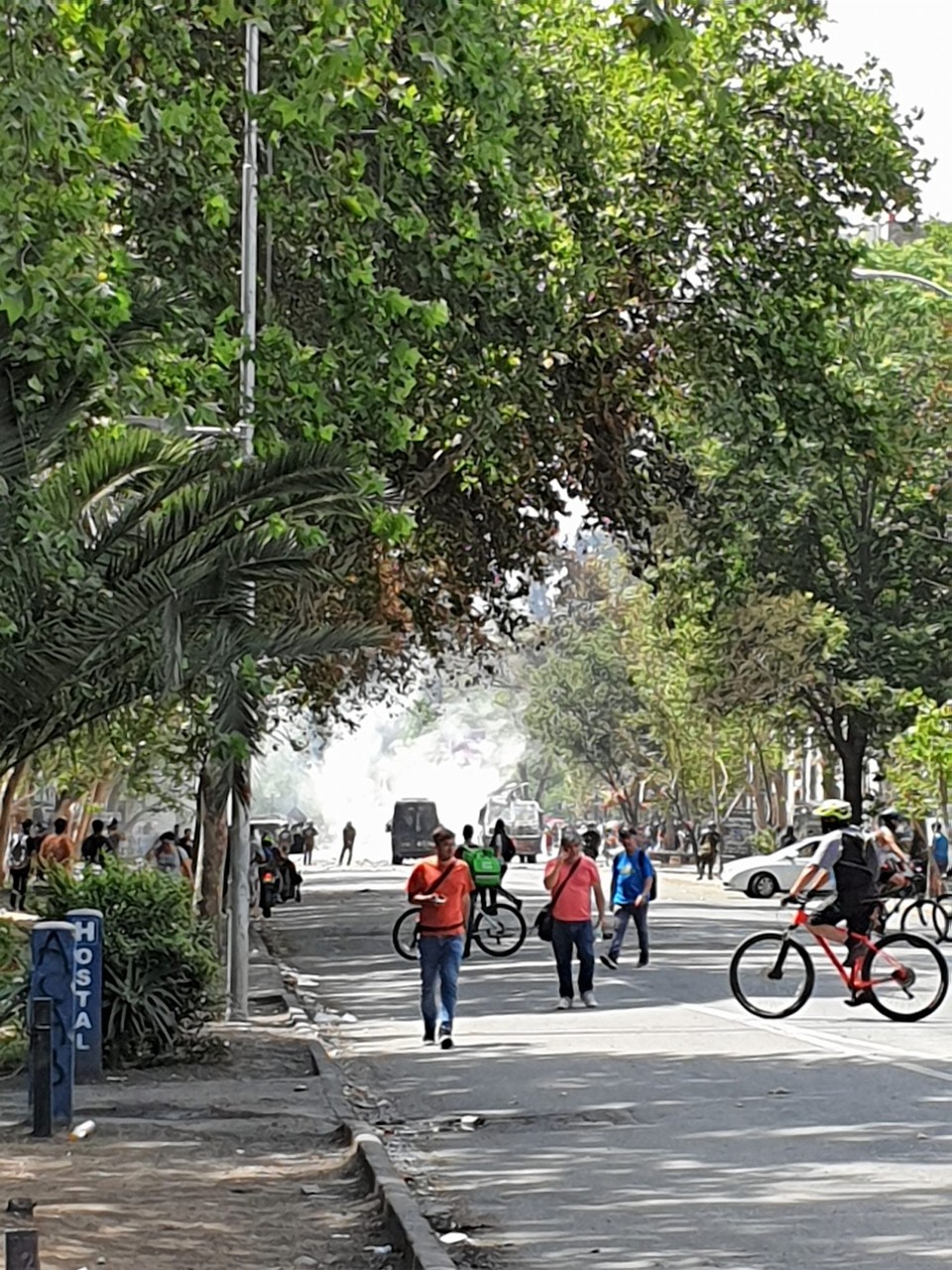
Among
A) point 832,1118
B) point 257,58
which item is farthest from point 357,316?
point 832,1118

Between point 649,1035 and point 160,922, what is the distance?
13.6ft

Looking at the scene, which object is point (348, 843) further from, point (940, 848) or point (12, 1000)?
point (12, 1000)

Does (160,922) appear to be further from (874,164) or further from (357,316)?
(874,164)

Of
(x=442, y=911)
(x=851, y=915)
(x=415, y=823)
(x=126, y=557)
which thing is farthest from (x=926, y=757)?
(x=415, y=823)

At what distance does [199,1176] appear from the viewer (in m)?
12.6

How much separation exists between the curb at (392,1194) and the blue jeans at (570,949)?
5846 mm

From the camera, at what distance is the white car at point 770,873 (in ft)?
181

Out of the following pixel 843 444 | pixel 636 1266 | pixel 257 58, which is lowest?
pixel 636 1266

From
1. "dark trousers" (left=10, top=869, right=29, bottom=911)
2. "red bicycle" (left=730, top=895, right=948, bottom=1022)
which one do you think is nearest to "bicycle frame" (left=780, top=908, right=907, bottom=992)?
"red bicycle" (left=730, top=895, right=948, bottom=1022)

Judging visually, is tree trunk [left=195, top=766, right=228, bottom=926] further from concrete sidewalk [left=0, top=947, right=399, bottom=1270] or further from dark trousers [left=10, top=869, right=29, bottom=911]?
dark trousers [left=10, top=869, right=29, bottom=911]

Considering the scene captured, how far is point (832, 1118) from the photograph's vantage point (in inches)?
537

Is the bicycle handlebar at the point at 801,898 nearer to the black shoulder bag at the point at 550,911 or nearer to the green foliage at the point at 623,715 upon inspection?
the black shoulder bag at the point at 550,911

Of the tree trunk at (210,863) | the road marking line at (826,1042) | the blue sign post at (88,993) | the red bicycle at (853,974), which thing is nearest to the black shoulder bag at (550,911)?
the road marking line at (826,1042)

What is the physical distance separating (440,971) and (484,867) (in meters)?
10.9
